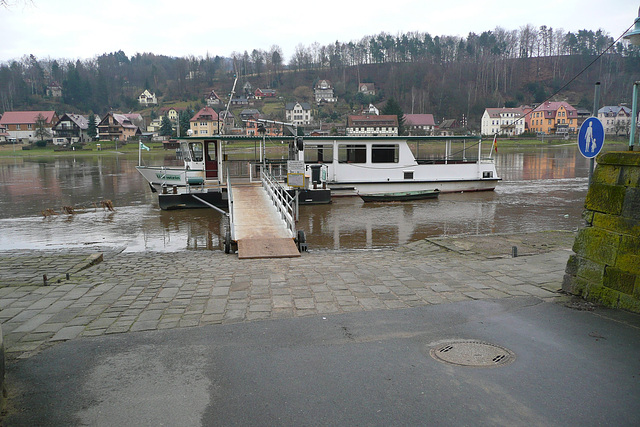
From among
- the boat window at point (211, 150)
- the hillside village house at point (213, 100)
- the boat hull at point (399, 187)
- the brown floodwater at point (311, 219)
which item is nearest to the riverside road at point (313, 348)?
the brown floodwater at point (311, 219)

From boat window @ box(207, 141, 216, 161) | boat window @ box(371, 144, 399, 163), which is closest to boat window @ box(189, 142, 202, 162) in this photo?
boat window @ box(207, 141, 216, 161)

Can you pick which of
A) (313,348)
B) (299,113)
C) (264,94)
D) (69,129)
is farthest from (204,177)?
(264,94)

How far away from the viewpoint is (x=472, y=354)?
15.9 ft

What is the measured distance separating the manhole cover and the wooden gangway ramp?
588 centimetres

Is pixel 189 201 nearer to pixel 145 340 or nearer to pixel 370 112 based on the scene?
pixel 145 340

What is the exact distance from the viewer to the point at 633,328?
5.26 meters

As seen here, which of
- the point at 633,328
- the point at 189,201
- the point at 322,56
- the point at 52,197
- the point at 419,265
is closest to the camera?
the point at 633,328

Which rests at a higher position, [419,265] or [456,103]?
[456,103]

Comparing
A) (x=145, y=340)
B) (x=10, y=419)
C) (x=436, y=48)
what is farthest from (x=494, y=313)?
(x=436, y=48)

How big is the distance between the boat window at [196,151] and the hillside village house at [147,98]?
154092mm

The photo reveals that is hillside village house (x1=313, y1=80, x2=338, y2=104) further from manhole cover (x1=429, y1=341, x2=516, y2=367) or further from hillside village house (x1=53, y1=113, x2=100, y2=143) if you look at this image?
manhole cover (x1=429, y1=341, x2=516, y2=367)

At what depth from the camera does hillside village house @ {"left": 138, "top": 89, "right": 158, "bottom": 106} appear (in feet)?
546

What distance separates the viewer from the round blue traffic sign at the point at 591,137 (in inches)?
261

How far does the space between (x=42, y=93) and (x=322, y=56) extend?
102m
